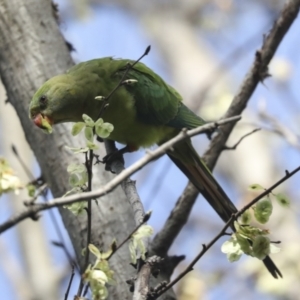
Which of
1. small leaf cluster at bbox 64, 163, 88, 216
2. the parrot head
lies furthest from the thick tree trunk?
small leaf cluster at bbox 64, 163, 88, 216

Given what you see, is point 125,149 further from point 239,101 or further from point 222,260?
point 222,260

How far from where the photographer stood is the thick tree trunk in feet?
8.20

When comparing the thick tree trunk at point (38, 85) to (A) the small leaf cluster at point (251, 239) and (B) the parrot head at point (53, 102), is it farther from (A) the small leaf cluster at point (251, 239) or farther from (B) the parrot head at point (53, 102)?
(A) the small leaf cluster at point (251, 239)

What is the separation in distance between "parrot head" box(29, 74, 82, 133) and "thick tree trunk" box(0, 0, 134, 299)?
113 millimetres

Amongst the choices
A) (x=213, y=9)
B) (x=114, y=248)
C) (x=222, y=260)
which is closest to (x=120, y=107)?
(x=114, y=248)

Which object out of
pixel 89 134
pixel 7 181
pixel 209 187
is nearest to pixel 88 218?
pixel 89 134

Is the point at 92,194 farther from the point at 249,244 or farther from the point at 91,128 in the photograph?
the point at 249,244

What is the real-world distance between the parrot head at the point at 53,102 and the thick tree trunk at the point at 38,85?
0.11 meters

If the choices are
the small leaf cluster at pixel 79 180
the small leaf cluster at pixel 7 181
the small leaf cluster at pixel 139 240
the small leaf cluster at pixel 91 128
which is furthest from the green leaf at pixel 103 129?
the small leaf cluster at pixel 7 181

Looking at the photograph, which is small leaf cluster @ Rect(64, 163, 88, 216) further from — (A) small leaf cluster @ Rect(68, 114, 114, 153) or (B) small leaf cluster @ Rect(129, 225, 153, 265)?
(B) small leaf cluster @ Rect(129, 225, 153, 265)

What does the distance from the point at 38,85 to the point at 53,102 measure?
9.3 inches

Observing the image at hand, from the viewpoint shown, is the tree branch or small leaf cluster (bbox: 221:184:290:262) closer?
small leaf cluster (bbox: 221:184:290:262)

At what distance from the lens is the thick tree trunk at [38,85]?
2.50 meters

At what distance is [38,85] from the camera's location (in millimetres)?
2768
